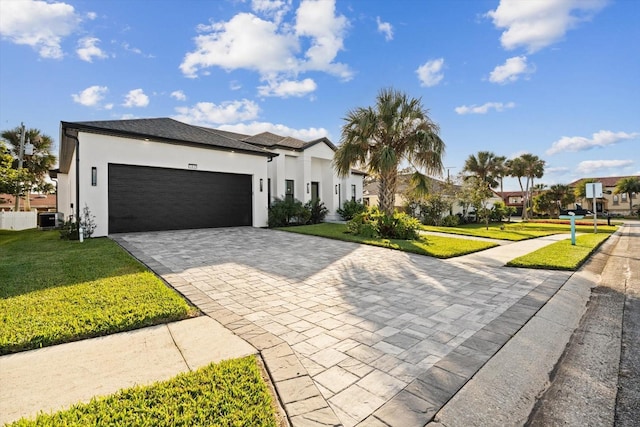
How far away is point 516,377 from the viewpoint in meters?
2.41

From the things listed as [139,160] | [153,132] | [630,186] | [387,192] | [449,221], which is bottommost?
[449,221]

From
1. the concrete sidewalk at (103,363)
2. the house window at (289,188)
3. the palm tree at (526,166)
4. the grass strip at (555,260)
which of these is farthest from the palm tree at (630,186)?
the concrete sidewalk at (103,363)

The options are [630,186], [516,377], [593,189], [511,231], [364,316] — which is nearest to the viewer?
[516,377]

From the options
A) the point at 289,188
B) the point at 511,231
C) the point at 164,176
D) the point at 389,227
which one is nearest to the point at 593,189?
the point at 511,231

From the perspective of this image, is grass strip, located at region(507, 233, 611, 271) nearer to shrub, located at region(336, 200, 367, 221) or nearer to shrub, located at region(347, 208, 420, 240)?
shrub, located at region(347, 208, 420, 240)

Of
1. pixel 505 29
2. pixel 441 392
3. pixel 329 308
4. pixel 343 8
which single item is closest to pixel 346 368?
pixel 441 392

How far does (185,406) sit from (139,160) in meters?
11.9

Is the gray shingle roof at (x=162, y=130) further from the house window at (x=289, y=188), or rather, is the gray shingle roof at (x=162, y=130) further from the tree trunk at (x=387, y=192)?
Answer: the tree trunk at (x=387, y=192)

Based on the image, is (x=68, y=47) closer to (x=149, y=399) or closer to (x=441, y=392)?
(x=149, y=399)

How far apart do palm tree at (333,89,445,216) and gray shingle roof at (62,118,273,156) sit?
5.43 metres

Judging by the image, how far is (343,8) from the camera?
10.1 meters

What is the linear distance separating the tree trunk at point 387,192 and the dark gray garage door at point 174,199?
6865 mm

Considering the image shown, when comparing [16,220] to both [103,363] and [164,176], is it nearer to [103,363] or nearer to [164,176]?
[164,176]

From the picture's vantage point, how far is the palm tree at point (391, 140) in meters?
11.1
